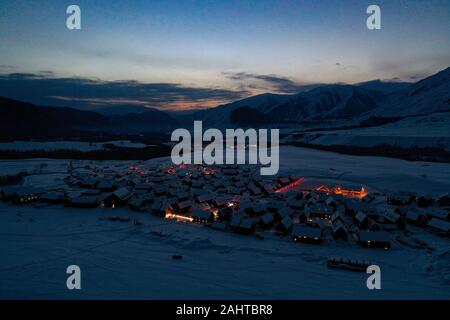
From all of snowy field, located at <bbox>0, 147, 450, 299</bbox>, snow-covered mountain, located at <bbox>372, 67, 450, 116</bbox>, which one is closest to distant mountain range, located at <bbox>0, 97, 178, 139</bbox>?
snowy field, located at <bbox>0, 147, 450, 299</bbox>

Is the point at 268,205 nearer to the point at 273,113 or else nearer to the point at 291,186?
the point at 291,186

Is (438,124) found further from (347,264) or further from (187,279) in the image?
(187,279)

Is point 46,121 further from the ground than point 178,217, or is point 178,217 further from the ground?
point 46,121

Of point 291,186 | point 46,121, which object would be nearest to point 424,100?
point 291,186

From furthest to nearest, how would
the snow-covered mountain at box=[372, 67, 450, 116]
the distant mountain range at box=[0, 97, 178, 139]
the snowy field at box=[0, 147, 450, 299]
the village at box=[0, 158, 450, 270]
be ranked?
the distant mountain range at box=[0, 97, 178, 139] → the snow-covered mountain at box=[372, 67, 450, 116] → the village at box=[0, 158, 450, 270] → the snowy field at box=[0, 147, 450, 299]

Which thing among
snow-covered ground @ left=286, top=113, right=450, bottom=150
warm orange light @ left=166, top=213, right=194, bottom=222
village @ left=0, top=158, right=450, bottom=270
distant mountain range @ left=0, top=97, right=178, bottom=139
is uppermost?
distant mountain range @ left=0, top=97, right=178, bottom=139

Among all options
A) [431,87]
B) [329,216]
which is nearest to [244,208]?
[329,216]

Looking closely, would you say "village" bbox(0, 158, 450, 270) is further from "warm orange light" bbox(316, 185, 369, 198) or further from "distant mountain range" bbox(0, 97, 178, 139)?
"distant mountain range" bbox(0, 97, 178, 139)
